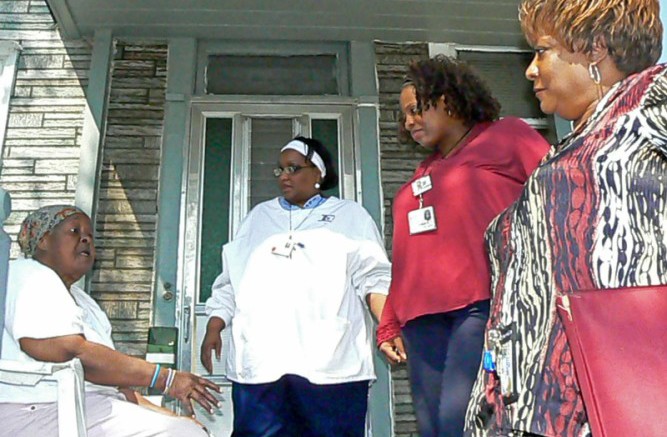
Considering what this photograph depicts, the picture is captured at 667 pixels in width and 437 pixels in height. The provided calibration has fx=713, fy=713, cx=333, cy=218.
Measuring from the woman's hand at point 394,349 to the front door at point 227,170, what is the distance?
1809 millimetres

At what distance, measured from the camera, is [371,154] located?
408 centimetres

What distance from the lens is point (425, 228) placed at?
191 centimetres

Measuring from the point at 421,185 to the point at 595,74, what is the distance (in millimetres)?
757

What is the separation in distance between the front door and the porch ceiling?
16.7 inches

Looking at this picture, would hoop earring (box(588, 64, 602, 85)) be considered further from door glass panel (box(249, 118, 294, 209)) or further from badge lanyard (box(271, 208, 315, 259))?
door glass panel (box(249, 118, 294, 209))

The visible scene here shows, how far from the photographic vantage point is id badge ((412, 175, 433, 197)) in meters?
1.98

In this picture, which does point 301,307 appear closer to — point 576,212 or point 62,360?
point 62,360

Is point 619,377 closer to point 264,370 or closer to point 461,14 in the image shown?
point 264,370

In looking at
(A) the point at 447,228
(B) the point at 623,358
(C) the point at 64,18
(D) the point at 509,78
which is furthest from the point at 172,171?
(B) the point at 623,358

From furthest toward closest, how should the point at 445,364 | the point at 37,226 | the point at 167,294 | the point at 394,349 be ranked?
the point at 167,294 < the point at 37,226 < the point at 394,349 < the point at 445,364

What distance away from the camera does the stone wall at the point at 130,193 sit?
12.4 ft

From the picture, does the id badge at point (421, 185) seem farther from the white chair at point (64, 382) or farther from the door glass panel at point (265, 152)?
the door glass panel at point (265, 152)

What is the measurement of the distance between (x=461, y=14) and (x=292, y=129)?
1.17 m

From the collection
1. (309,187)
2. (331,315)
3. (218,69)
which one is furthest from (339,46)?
(331,315)
